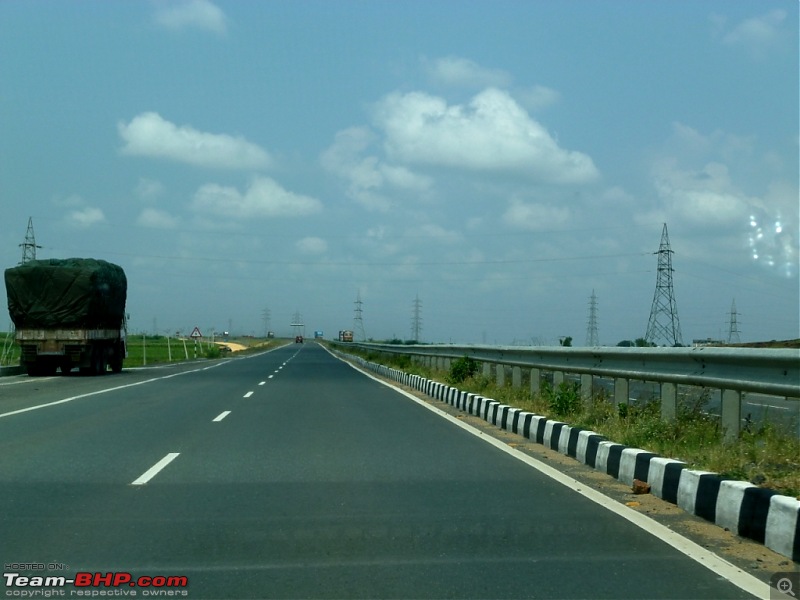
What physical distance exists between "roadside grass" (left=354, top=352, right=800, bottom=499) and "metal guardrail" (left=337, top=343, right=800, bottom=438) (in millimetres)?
259

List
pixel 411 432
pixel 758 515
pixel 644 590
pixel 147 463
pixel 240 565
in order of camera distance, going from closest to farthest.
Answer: pixel 644 590
pixel 240 565
pixel 758 515
pixel 147 463
pixel 411 432

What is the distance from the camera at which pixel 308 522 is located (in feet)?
25.4

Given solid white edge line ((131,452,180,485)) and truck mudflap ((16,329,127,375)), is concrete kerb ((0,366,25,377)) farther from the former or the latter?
solid white edge line ((131,452,180,485))

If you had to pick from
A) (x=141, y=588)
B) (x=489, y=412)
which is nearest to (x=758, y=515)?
(x=141, y=588)

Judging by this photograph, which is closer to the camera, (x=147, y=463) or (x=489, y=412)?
(x=147, y=463)

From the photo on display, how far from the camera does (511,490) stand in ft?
30.3

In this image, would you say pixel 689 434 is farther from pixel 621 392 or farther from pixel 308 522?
pixel 308 522

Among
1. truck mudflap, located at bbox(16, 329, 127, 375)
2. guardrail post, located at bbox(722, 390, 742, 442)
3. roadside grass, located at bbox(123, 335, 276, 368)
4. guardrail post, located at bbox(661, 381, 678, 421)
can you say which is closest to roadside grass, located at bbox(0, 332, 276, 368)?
roadside grass, located at bbox(123, 335, 276, 368)

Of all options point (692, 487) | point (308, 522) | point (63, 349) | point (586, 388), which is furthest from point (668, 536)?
point (63, 349)

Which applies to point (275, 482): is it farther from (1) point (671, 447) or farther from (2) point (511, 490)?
(1) point (671, 447)

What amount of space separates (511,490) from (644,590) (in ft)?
11.5

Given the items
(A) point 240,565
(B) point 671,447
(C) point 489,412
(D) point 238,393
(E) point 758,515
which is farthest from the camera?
(D) point 238,393

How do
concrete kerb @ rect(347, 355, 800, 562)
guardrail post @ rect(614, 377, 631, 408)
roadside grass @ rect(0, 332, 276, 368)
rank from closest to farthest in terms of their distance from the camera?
1. concrete kerb @ rect(347, 355, 800, 562)
2. guardrail post @ rect(614, 377, 631, 408)
3. roadside grass @ rect(0, 332, 276, 368)

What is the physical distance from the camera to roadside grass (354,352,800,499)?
818cm
